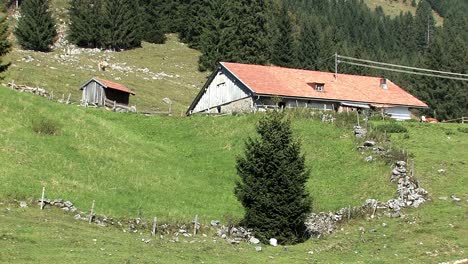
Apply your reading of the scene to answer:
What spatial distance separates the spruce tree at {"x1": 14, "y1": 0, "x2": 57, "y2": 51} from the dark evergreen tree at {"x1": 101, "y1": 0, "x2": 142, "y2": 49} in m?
9.53

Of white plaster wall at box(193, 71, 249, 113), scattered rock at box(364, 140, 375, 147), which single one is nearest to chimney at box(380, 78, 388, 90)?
white plaster wall at box(193, 71, 249, 113)

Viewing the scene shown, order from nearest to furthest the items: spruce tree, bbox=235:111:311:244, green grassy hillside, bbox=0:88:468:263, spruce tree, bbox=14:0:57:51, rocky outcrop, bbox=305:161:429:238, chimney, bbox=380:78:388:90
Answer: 1. green grassy hillside, bbox=0:88:468:263
2. spruce tree, bbox=235:111:311:244
3. rocky outcrop, bbox=305:161:429:238
4. chimney, bbox=380:78:388:90
5. spruce tree, bbox=14:0:57:51

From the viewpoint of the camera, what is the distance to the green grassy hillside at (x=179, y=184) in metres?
33.5

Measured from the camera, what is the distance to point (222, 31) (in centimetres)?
10806

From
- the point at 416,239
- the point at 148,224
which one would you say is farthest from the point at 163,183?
the point at 416,239

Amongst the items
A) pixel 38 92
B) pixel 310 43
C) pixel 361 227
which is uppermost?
pixel 310 43

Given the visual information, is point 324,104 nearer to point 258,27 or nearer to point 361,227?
point 361,227

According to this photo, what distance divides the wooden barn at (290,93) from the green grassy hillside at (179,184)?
706cm

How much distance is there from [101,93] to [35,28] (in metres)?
38.8

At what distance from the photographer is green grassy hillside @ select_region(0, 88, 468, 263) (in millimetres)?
33500

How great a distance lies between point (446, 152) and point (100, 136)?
29.5 metres

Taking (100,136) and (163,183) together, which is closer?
(163,183)

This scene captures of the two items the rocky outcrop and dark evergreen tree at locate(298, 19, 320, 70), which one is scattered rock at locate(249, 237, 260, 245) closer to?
the rocky outcrop

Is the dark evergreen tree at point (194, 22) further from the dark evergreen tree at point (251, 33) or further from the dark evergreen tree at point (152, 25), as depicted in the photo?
the dark evergreen tree at point (251, 33)
